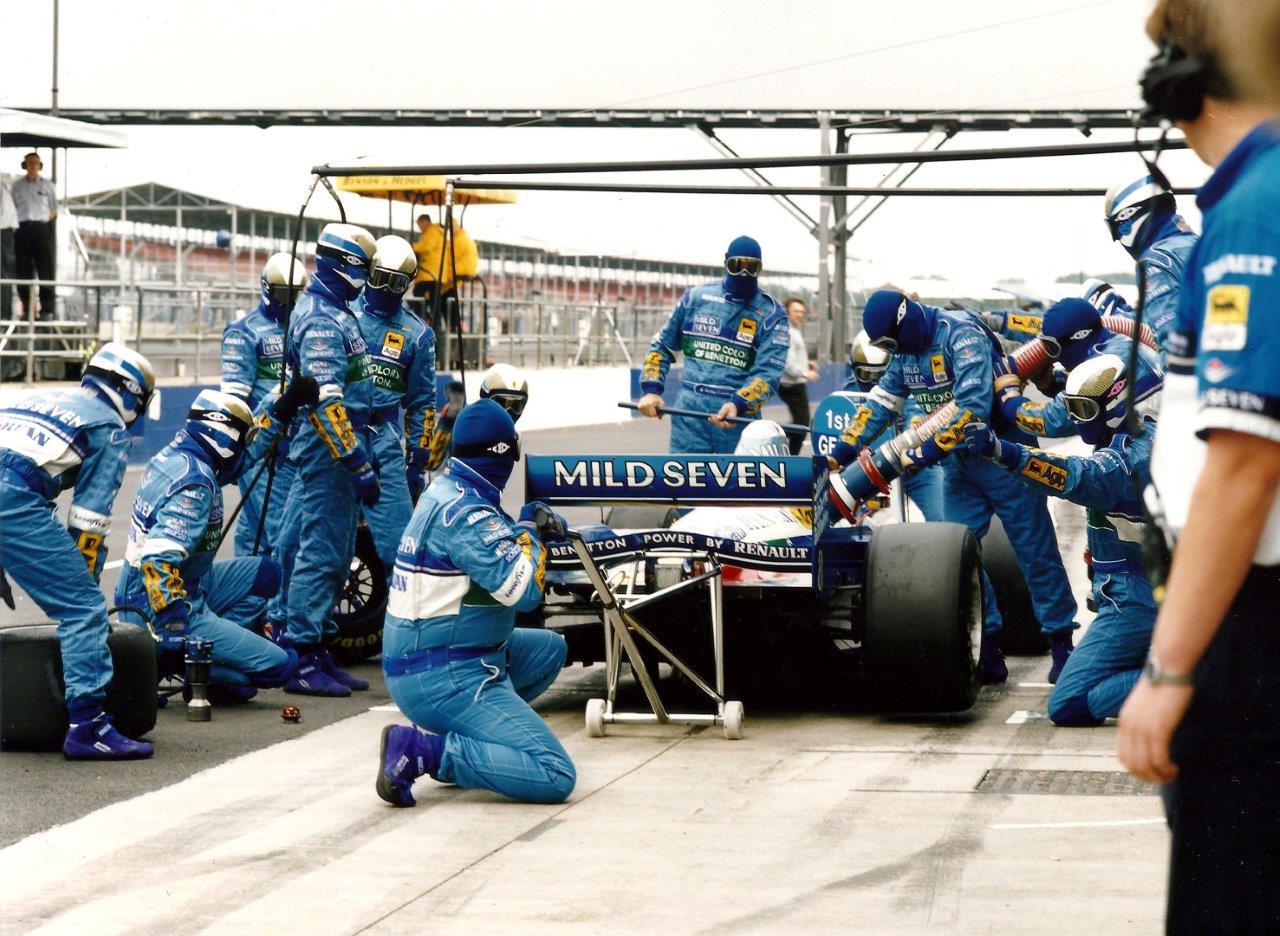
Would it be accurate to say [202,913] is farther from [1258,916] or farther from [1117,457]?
[1117,457]

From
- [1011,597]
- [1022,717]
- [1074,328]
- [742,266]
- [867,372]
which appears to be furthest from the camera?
[867,372]

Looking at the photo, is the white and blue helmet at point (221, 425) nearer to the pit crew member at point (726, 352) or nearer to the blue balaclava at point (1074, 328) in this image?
the pit crew member at point (726, 352)

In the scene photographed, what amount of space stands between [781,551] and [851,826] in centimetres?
175

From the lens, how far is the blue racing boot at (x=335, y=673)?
27.7 ft

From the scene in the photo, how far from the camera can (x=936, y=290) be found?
36.7m

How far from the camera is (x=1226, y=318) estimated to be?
241cm

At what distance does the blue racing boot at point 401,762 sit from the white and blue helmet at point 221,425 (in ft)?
6.48

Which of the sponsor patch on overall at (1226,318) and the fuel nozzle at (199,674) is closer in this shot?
the sponsor patch on overall at (1226,318)

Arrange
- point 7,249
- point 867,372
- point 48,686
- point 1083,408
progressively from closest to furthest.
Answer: point 48,686 → point 1083,408 → point 867,372 → point 7,249

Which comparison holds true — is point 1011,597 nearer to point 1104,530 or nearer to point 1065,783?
point 1104,530

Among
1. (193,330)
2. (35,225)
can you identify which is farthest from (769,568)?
(193,330)

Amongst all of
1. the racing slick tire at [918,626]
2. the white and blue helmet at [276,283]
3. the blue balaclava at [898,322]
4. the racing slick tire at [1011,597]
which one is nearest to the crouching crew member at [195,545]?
the white and blue helmet at [276,283]

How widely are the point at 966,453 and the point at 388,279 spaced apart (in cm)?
306

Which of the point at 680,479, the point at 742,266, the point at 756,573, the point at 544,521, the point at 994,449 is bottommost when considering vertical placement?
the point at 756,573
